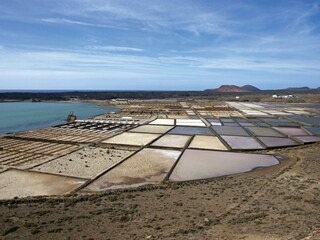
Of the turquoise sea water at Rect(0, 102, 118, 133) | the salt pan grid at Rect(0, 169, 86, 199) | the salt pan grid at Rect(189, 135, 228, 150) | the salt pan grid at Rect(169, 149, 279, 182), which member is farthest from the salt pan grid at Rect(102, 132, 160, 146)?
the turquoise sea water at Rect(0, 102, 118, 133)

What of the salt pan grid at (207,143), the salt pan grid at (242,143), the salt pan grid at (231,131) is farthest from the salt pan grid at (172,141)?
the salt pan grid at (231,131)

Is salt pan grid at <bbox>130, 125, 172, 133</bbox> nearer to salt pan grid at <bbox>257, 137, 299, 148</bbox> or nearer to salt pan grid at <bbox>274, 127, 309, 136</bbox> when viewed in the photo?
salt pan grid at <bbox>257, 137, 299, 148</bbox>

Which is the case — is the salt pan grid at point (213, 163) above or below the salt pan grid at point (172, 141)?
below

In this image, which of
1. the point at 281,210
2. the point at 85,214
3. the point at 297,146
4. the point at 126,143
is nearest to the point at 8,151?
the point at 126,143

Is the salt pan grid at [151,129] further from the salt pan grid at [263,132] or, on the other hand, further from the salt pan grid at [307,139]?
the salt pan grid at [307,139]

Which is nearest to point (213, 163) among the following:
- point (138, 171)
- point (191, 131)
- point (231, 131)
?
point (138, 171)

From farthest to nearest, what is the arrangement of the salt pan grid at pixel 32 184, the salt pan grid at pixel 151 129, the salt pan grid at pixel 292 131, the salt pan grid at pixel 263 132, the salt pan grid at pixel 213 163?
1. the salt pan grid at pixel 151 129
2. the salt pan grid at pixel 292 131
3. the salt pan grid at pixel 263 132
4. the salt pan grid at pixel 213 163
5. the salt pan grid at pixel 32 184

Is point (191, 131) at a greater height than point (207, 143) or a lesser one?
greater

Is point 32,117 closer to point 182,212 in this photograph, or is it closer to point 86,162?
point 86,162
